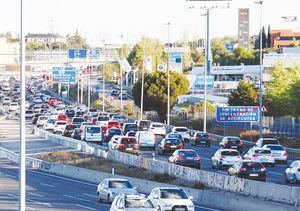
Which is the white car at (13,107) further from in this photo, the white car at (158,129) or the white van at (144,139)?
the white van at (144,139)

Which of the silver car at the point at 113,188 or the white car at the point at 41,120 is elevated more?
the white car at the point at 41,120

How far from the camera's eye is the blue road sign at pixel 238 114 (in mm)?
73250

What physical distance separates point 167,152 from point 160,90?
144 feet

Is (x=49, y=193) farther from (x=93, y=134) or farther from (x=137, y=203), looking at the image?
(x=93, y=134)

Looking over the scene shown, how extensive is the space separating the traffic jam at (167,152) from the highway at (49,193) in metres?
1.54

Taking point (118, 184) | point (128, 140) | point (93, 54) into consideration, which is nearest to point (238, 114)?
point (128, 140)

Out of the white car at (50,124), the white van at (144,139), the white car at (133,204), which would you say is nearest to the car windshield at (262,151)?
the white van at (144,139)

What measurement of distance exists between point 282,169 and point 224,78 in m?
114

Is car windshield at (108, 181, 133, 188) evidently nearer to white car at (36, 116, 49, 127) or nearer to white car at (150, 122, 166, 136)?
white car at (150, 122, 166, 136)

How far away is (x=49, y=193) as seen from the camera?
48750 mm

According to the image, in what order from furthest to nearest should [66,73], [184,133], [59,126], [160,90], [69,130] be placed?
[66,73], [160,90], [59,126], [69,130], [184,133]

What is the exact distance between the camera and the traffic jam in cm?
3428

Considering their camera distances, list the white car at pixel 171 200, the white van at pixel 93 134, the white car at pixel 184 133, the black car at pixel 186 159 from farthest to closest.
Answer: the white car at pixel 184 133 → the white van at pixel 93 134 → the black car at pixel 186 159 → the white car at pixel 171 200

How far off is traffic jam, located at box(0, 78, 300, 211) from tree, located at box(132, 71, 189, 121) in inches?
139
